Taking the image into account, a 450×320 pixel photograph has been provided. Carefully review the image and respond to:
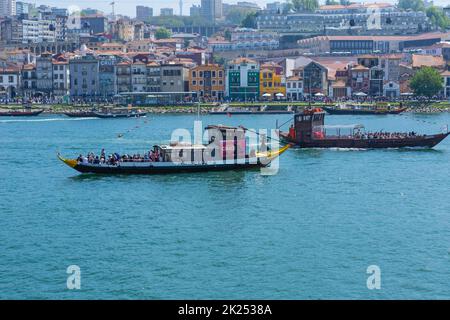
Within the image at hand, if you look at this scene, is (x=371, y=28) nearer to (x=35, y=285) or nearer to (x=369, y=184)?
(x=369, y=184)

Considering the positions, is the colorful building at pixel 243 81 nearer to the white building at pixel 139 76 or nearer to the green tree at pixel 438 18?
the white building at pixel 139 76

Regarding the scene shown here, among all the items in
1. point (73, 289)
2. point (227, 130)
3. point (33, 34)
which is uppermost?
point (33, 34)

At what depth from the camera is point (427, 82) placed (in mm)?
112625

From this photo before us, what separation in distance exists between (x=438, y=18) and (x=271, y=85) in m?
91.9

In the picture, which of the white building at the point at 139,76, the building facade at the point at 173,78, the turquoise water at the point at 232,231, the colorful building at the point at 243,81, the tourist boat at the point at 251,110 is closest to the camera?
the turquoise water at the point at 232,231

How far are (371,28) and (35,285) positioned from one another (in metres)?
160

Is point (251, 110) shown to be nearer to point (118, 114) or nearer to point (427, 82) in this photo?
point (118, 114)

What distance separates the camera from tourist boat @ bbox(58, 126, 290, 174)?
45.8 meters

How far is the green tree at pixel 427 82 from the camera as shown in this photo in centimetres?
11225

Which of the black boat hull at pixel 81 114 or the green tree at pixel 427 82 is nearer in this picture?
the black boat hull at pixel 81 114

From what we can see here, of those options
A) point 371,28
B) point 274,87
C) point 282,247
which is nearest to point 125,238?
point 282,247

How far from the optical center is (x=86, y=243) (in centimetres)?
2866

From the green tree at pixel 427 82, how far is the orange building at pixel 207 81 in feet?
90.0

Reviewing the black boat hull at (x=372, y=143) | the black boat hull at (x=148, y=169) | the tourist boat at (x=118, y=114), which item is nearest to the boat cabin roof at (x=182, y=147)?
the black boat hull at (x=148, y=169)
